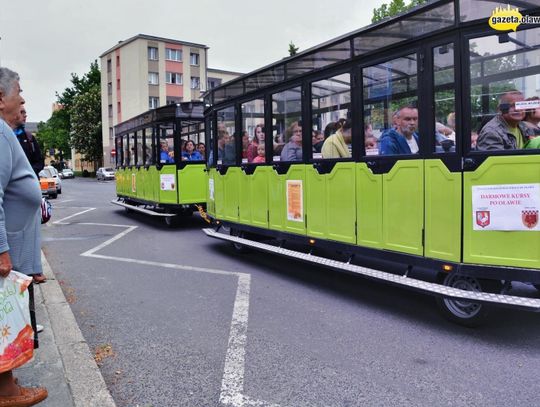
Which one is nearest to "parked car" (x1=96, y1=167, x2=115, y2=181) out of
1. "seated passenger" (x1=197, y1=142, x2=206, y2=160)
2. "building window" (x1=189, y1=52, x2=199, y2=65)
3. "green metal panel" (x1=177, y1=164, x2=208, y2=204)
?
"building window" (x1=189, y1=52, x2=199, y2=65)

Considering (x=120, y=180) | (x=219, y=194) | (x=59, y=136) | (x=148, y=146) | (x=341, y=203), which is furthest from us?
(x=59, y=136)

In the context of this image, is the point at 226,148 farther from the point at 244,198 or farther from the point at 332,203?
the point at 332,203

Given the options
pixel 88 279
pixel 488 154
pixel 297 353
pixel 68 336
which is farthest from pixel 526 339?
pixel 88 279

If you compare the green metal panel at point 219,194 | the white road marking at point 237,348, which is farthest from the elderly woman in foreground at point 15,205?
the green metal panel at point 219,194

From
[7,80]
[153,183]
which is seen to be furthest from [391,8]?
[7,80]

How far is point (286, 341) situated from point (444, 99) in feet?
8.80

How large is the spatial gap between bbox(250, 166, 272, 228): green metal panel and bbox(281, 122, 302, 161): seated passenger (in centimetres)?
49

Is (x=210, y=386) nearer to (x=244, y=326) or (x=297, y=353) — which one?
(x=297, y=353)

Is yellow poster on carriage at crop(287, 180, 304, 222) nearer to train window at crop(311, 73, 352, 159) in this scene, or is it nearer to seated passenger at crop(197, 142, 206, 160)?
train window at crop(311, 73, 352, 159)

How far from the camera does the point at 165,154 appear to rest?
13.2 m

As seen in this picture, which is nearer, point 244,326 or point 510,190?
point 510,190

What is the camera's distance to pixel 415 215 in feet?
16.4

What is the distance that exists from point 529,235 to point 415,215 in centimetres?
108

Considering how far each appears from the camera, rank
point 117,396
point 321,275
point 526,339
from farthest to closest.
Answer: point 321,275, point 526,339, point 117,396
